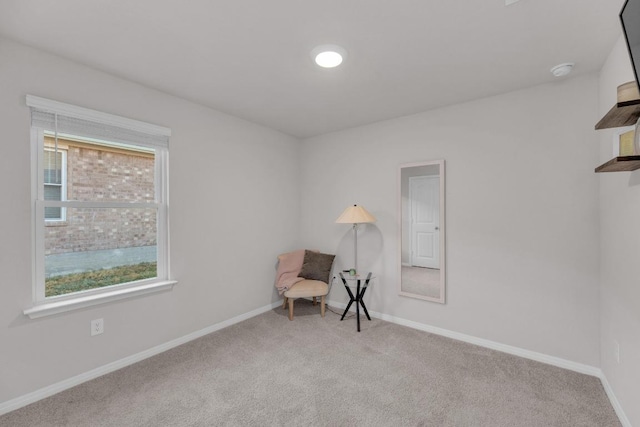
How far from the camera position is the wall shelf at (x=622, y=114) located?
1.32 metres

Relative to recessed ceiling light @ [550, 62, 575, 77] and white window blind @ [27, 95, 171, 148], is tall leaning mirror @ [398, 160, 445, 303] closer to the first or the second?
recessed ceiling light @ [550, 62, 575, 77]

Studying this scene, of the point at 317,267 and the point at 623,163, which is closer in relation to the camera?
the point at 623,163

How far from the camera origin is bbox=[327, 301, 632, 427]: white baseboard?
1.89 metres

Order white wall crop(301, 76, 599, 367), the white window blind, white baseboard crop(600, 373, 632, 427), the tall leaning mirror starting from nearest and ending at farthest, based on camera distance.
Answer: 1. white baseboard crop(600, 373, 632, 427)
2. the white window blind
3. white wall crop(301, 76, 599, 367)
4. the tall leaning mirror

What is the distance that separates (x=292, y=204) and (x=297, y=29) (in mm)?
2628

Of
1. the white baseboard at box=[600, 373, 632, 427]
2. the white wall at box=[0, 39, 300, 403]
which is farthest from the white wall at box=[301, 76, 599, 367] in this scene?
the white wall at box=[0, 39, 300, 403]

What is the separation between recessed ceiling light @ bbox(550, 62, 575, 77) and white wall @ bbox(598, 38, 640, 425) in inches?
8.3

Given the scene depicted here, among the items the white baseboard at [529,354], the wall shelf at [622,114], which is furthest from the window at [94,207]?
the wall shelf at [622,114]

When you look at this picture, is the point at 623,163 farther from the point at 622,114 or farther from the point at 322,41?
the point at 322,41

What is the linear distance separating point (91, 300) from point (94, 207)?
742 mm

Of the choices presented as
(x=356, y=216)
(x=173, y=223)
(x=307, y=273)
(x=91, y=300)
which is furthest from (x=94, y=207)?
(x=356, y=216)

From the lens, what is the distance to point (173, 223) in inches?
108

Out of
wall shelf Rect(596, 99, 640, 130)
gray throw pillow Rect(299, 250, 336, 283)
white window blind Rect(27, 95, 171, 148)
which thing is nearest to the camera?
wall shelf Rect(596, 99, 640, 130)

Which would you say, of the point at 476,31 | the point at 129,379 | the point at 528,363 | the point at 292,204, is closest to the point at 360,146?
the point at 292,204
